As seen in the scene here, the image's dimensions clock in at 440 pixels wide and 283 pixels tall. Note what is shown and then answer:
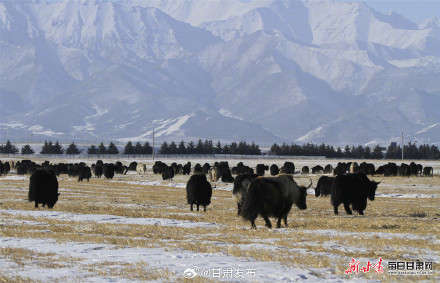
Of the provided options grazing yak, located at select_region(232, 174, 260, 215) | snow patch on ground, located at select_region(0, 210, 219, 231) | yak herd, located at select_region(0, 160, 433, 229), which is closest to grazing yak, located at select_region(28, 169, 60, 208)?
yak herd, located at select_region(0, 160, 433, 229)

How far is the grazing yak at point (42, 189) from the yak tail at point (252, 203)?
36.1ft

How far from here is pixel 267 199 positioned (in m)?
21.0

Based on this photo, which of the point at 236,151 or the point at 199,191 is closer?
the point at 199,191

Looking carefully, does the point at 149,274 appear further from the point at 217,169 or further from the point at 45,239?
the point at 217,169

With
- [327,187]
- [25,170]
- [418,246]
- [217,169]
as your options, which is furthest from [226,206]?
[25,170]

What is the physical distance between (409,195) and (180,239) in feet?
98.8

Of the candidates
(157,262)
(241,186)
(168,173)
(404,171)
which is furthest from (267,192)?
(404,171)

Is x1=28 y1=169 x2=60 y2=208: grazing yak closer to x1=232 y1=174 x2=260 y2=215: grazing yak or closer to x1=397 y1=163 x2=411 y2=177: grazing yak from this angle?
x1=232 y1=174 x2=260 y2=215: grazing yak

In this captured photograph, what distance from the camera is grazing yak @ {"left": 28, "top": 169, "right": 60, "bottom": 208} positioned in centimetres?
2900

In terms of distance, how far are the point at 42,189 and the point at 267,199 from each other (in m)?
11.5

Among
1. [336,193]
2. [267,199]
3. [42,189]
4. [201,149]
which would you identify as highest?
[201,149]

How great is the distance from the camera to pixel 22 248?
16578 mm

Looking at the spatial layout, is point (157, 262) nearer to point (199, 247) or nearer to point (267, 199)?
point (199, 247)

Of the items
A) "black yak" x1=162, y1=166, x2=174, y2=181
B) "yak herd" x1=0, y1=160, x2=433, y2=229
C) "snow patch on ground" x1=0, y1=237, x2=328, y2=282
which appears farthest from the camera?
"black yak" x1=162, y1=166, x2=174, y2=181
